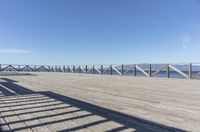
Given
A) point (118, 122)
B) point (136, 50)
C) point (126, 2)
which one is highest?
point (126, 2)

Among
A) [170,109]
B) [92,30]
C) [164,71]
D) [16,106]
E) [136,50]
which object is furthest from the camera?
[136,50]

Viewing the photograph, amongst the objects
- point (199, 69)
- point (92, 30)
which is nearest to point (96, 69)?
point (199, 69)

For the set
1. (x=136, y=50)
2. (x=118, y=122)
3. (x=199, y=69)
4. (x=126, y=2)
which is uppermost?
(x=126, y=2)

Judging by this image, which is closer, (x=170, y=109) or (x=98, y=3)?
(x=170, y=109)

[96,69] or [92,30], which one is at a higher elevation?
[92,30]

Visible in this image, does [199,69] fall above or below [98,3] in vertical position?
below

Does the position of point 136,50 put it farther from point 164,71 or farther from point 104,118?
point 104,118

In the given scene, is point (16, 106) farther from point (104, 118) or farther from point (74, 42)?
point (74, 42)

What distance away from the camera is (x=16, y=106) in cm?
369

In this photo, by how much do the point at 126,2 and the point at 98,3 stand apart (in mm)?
2919

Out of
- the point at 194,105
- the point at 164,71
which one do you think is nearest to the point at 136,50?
the point at 164,71

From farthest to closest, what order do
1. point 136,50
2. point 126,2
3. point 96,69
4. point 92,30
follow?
point 136,50 → point 92,30 → point 126,2 → point 96,69

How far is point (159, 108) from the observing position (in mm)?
3543

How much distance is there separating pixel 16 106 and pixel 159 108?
2.19 meters
